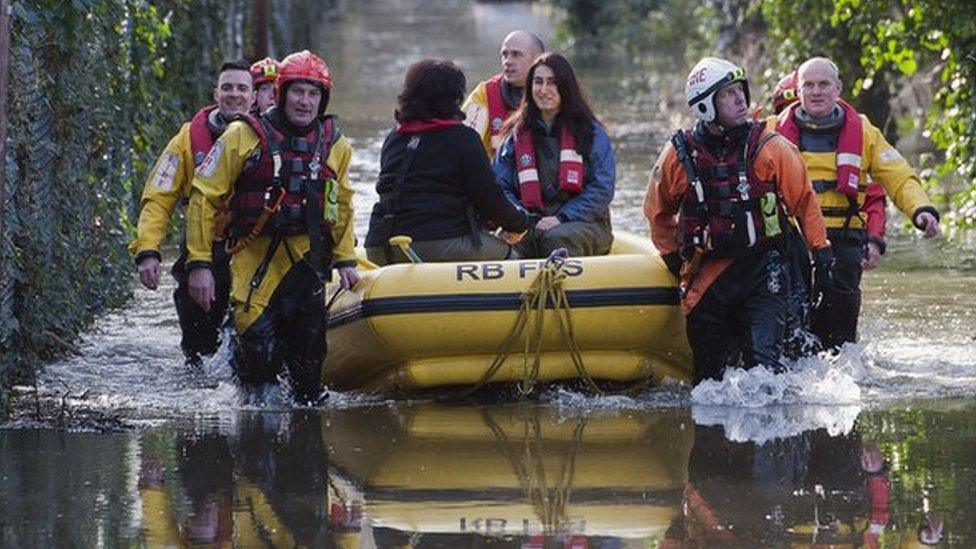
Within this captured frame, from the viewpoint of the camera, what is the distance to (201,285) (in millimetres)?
9672

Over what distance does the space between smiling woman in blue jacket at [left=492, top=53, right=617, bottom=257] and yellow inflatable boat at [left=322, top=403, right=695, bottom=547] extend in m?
1.41

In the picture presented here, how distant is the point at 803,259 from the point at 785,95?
4.09 feet

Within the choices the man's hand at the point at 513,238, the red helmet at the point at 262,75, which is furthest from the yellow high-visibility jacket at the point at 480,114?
the red helmet at the point at 262,75

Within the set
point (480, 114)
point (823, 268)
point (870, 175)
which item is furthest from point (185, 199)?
point (870, 175)

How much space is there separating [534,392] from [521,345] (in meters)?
0.30

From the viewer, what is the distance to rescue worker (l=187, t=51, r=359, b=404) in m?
9.74

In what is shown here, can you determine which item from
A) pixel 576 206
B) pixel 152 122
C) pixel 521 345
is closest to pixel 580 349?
pixel 521 345

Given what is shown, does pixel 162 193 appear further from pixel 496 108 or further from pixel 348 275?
pixel 496 108

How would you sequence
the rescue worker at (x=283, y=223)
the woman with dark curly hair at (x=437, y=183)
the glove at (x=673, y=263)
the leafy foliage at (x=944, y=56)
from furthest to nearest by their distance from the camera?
the leafy foliage at (x=944, y=56) < the woman with dark curly hair at (x=437, y=183) < the glove at (x=673, y=263) < the rescue worker at (x=283, y=223)

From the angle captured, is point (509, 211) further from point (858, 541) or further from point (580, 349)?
point (858, 541)

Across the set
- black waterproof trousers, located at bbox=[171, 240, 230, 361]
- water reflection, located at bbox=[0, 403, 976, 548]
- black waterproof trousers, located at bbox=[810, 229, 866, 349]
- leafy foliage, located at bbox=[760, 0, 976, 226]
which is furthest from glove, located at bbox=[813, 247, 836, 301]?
leafy foliage, located at bbox=[760, 0, 976, 226]

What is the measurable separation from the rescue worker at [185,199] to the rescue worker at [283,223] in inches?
10.5

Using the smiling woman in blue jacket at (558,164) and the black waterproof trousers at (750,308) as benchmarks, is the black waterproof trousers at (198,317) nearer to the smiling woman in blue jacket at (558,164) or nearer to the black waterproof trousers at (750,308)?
the smiling woman in blue jacket at (558,164)

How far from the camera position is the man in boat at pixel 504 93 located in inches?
480
